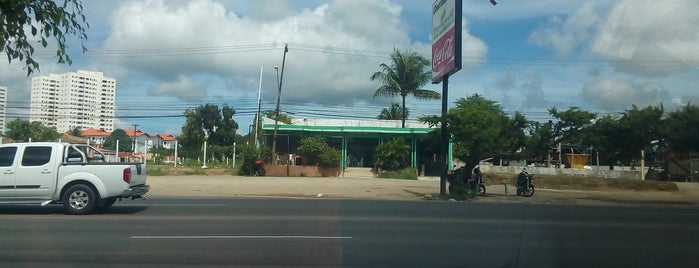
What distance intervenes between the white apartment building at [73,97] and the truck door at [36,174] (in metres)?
35.4

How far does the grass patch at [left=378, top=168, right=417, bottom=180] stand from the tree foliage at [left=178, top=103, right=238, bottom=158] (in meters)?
21.6

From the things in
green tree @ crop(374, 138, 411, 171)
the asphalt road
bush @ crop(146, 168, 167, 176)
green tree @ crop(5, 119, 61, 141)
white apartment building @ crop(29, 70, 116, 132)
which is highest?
white apartment building @ crop(29, 70, 116, 132)

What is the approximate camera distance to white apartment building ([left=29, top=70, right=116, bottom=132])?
49625mm

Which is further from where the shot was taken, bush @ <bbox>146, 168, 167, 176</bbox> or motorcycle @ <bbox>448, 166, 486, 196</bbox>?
bush @ <bbox>146, 168, 167, 176</bbox>

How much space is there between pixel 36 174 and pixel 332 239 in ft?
25.5

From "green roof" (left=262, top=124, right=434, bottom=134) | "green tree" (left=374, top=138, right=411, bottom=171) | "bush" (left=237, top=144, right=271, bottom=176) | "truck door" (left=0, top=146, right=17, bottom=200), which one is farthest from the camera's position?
"green roof" (left=262, top=124, right=434, bottom=134)

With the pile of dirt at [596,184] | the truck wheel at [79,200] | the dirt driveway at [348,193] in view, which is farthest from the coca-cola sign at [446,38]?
the truck wheel at [79,200]

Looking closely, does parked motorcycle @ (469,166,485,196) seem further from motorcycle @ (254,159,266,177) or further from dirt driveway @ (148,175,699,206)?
motorcycle @ (254,159,266,177)

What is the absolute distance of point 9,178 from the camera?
573 inches

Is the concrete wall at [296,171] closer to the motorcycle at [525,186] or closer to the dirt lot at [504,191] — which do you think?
the dirt lot at [504,191]

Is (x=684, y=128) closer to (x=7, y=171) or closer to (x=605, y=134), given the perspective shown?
(x=605, y=134)

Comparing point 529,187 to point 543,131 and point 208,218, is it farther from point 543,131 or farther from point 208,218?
point 208,218

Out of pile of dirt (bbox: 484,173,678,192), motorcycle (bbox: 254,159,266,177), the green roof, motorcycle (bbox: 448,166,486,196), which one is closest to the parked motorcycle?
motorcycle (bbox: 448,166,486,196)

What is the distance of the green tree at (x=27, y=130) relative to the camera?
50741 millimetres
